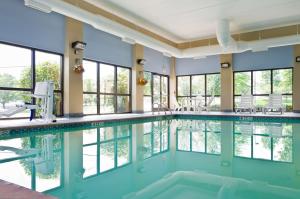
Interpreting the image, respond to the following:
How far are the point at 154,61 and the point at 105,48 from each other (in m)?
3.65

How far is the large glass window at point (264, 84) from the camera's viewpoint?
11.7 meters

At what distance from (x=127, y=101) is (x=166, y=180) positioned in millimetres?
9033

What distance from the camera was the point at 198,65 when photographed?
45.1ft

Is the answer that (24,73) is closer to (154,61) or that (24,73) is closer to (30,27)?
(30,27)

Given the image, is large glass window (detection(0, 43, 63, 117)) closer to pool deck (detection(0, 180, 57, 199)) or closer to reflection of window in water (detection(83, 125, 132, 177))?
reflection of window in water (detection(83, 125, 132, 177))

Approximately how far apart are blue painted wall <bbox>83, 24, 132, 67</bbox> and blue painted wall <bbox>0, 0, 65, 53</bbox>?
118 cm

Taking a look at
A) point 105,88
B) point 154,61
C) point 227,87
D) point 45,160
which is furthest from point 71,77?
point 227,87

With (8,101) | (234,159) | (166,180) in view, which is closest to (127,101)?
(8,101)

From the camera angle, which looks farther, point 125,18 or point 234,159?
point 125,18

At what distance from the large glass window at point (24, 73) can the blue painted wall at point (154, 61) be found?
16.7ft

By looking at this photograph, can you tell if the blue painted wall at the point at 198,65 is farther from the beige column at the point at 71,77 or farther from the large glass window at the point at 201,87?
the beige column at the point at 71,77

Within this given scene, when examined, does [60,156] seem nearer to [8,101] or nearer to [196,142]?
[196,142]

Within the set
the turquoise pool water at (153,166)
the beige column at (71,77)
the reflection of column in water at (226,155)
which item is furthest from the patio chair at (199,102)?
the turquoise pool water at (153,166)

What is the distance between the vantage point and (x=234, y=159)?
12.0ft
